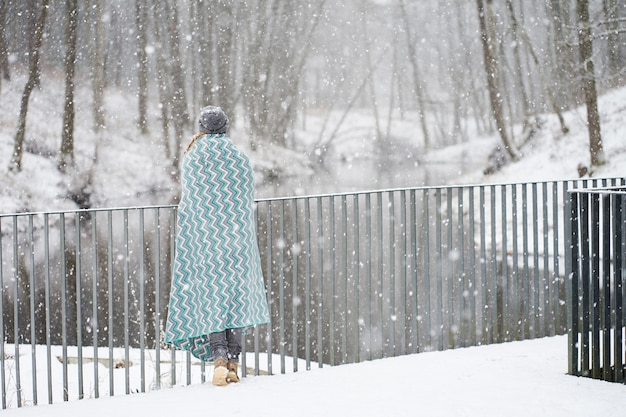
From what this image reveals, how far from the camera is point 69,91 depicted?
18.1m

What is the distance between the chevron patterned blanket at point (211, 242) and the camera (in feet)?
12.9

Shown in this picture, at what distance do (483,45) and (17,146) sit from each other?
13240 millimetres

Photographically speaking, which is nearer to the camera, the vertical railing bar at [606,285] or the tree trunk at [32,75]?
the vertical railing bar at [606,285]

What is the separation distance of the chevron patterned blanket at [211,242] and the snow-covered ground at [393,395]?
41cm

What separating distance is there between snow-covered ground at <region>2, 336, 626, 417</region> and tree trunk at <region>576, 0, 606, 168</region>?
14271 millimetres

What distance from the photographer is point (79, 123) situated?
18.3 metres

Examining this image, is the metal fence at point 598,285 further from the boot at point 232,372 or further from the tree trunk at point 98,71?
the tree trunk at point 98,71

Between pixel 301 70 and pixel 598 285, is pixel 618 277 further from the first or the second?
pixel 301 70

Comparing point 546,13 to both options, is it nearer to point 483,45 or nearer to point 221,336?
point 483,45

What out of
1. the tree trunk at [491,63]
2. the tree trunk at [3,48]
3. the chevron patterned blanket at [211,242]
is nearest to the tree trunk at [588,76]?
the tree trunk at [491,63]

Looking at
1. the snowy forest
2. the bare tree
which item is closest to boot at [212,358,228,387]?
the snowy forest

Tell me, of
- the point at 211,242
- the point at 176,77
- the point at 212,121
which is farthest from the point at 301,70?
the point at 211,242

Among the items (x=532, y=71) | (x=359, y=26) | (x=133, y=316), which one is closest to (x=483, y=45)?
(x=532, y=71)

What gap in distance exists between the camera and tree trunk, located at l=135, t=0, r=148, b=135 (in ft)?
60.2
